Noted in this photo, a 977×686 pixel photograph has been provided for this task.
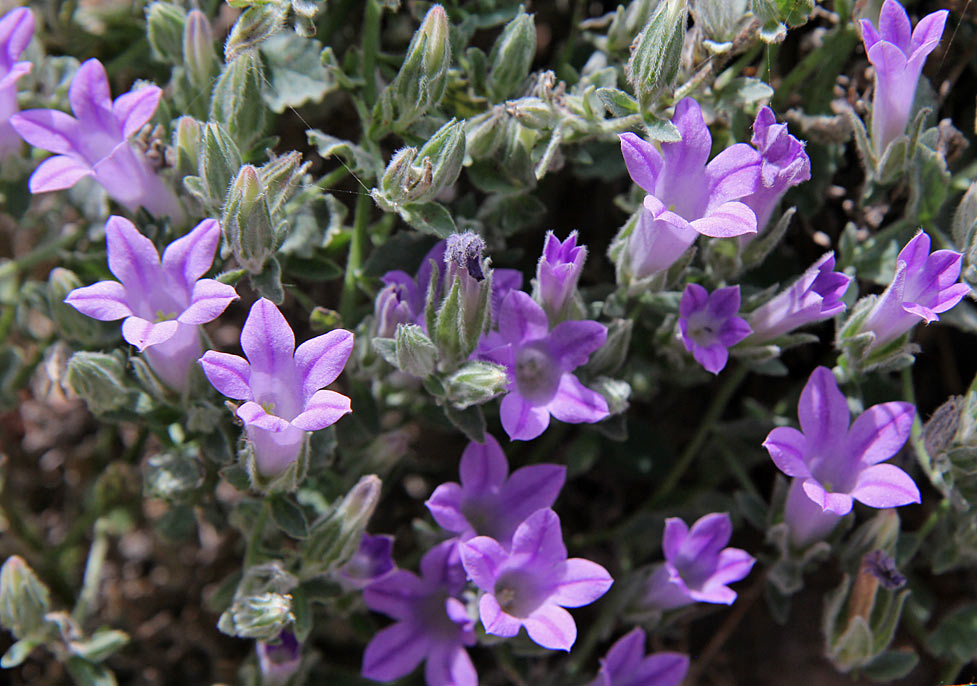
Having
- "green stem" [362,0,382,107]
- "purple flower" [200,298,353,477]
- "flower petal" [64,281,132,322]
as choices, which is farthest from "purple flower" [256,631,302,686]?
"green stem" [362,0,382,107]

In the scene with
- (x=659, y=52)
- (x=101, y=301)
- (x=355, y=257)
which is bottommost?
(x=355, y=257)

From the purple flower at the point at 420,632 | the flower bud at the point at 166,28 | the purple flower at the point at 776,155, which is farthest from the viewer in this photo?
the flower bud at the point at 166,28

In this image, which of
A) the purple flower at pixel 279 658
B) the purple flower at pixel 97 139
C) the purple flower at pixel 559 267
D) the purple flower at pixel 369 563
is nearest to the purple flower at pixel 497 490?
the purple flower at pixel 369 563

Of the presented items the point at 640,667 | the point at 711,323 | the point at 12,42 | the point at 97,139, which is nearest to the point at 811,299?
the point at 711,323

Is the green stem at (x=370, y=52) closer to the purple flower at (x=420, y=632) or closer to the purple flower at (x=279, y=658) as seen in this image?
the purple flower at (x=420, y=632)

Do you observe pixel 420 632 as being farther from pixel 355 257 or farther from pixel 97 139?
pixel 97 139

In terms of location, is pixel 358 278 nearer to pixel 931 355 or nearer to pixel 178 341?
pixel 178 341
